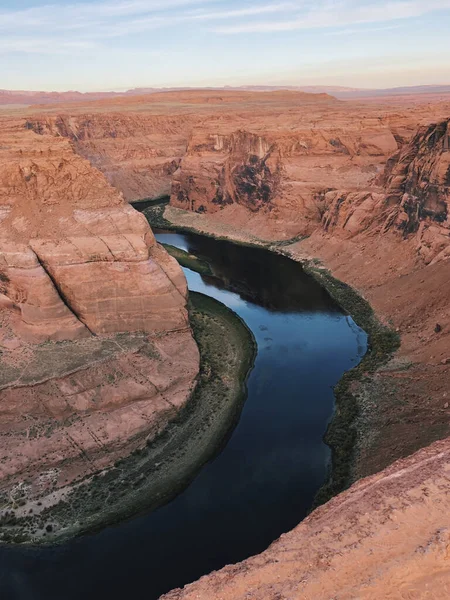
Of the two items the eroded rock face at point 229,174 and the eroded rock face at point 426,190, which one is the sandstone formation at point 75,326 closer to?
the eroded rock face at point 426,190

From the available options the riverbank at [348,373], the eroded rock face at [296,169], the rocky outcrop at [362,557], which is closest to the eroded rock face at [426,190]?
the riverbank at [348,373]

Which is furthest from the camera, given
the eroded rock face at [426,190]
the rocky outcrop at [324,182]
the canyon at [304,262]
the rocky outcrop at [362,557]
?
the rocky outcrop at [324,182]

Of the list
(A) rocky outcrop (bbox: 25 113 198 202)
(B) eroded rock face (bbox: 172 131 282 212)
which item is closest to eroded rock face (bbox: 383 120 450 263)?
(B) eroded rock face (bbox: 172 131 282 212)

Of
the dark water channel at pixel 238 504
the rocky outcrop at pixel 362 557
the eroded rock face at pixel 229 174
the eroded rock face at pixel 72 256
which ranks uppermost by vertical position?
the eroded rock face at pixel 229 174

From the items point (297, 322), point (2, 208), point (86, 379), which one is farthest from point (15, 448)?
point (297, 322)

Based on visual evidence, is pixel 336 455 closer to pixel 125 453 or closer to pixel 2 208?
pixel 125 453

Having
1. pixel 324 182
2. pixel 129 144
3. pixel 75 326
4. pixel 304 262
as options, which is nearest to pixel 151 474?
pixel 75 326
